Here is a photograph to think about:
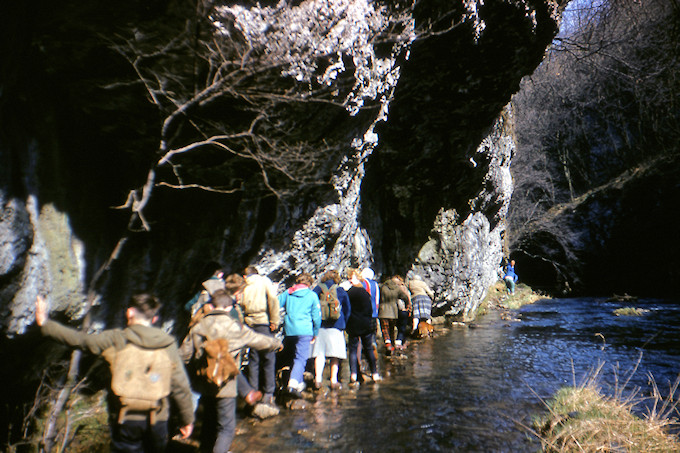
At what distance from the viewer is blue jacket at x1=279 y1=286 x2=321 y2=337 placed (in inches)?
217

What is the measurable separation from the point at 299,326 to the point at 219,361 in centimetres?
210

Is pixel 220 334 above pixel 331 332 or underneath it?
above

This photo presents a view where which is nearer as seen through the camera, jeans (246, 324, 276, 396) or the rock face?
the rock face

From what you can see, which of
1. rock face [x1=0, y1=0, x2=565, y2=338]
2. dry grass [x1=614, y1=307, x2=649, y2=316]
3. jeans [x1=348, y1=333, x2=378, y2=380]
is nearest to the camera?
rock face [x1=0, y1=0, x2=565, y2=338]

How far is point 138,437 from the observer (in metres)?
2.83

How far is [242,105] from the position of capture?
16.3 ft

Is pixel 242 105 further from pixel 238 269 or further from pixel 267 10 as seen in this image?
pixel 238 269

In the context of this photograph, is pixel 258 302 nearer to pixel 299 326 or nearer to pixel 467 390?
pixel 299 326

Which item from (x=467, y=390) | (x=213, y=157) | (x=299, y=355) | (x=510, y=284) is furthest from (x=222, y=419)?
(x=510, y=284)

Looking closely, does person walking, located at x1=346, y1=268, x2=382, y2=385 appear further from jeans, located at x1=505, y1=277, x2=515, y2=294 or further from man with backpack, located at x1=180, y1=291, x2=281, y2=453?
jeans, located at x1=505, y1=277, x2=515, y2=294

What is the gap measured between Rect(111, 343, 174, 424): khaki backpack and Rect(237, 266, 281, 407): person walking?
2.36 meters

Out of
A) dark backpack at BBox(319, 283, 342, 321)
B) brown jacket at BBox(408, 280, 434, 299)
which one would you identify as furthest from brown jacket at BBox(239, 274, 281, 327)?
brown jacket at BBox(408, 280, 434, 299)

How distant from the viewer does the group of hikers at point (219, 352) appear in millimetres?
2822

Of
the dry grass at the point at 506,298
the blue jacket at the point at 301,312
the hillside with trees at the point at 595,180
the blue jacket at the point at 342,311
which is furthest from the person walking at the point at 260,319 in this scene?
the hillside with trees at the point at 595,180
